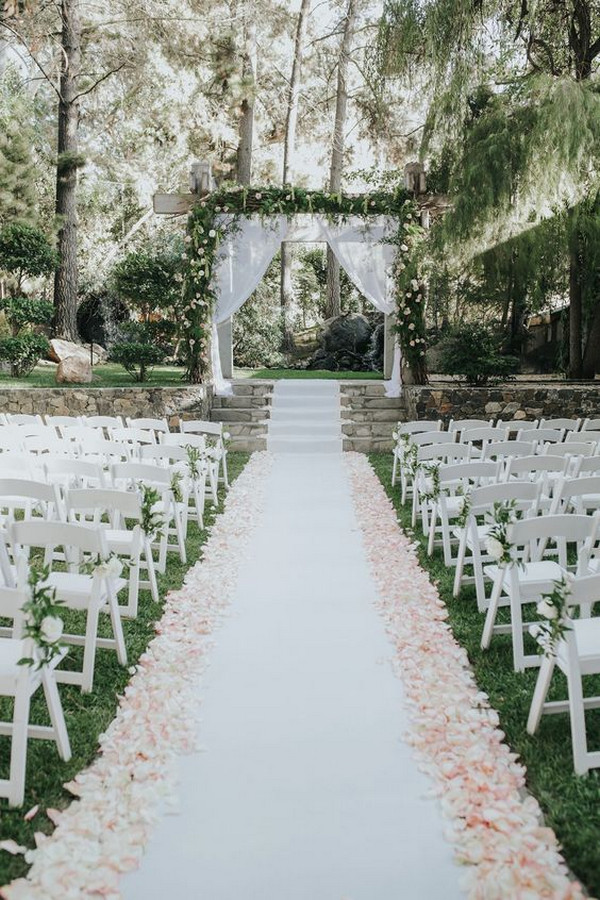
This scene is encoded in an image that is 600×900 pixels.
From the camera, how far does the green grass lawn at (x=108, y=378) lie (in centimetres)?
1091

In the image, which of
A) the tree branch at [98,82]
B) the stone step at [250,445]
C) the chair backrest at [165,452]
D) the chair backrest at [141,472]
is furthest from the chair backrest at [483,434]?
the tree branch at [98,82]

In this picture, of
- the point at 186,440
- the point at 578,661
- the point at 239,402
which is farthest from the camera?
the point at 239,402

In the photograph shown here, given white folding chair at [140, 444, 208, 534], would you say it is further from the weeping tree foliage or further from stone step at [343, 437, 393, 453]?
the weeping tree foliage

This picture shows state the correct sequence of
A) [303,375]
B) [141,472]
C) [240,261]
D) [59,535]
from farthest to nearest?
1. [303,375]
2. [240,261]
3. [141,472]
4. [59,535]

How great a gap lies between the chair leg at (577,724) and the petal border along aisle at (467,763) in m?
0.19

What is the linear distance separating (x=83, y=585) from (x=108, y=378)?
9.62m

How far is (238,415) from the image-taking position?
10.5 m

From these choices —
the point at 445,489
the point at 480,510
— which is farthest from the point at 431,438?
the point at 480,510

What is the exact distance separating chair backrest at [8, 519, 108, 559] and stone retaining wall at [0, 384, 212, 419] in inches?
285

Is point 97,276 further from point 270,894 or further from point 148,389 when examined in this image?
point 270,894

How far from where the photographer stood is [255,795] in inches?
93.4

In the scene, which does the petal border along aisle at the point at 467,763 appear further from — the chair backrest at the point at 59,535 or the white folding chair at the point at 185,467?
the white folding chair at the point at 185,467

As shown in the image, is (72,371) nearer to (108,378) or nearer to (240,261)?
(108,378)

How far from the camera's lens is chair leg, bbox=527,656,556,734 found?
258cm
